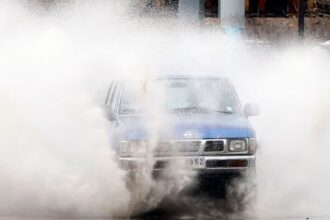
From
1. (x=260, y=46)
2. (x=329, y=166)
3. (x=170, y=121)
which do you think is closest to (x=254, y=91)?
(x=329, y=166)

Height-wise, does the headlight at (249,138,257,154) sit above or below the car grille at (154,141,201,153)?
below

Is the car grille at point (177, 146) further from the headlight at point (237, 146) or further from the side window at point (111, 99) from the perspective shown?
the side window at point (111, 99)

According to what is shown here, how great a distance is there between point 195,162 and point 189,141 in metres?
0.24

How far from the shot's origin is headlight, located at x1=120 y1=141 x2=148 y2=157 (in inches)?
445

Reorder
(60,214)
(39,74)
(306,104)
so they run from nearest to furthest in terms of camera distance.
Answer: (60,214) → (39,74) → (306,104)

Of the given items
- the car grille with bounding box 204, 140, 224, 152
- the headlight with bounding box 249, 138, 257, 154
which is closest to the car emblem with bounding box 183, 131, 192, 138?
the car grille with bounding box 204, 140, 224, 152

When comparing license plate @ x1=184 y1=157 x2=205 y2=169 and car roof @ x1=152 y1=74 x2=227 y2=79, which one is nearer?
license plate @ x1=184 y1=157 x2=205 y2=169

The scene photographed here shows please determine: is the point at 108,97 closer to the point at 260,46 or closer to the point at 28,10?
the point at 28,10

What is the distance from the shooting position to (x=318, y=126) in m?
17.1

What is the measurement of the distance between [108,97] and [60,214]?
2.43 meters

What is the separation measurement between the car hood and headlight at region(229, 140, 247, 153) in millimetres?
65

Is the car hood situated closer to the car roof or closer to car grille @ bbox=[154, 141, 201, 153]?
car grille @ bbox=[154, 141, 201, 153]

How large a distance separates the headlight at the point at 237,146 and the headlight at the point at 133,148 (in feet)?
3.14

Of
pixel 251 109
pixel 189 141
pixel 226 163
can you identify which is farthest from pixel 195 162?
pixel 251 109
